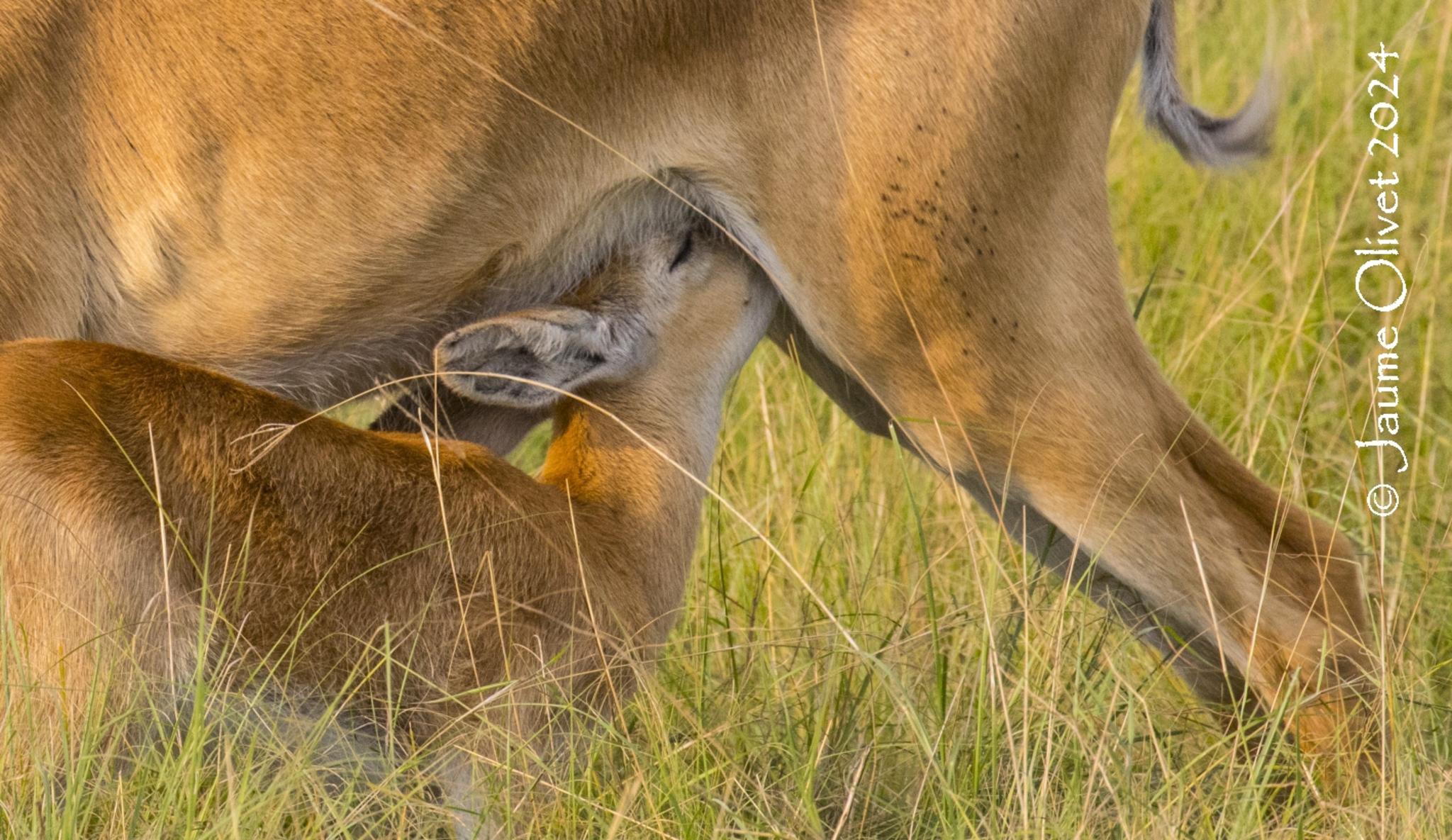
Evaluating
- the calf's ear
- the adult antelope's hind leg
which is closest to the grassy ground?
the adult antelope's hind leg

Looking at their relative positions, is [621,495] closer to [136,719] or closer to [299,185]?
[299,185]

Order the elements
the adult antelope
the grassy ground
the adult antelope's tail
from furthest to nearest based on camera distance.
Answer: the adult antelope's tail → the adult antelope → the grassy ground

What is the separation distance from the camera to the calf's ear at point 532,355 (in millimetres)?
3420

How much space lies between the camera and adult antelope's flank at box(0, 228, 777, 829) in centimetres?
280

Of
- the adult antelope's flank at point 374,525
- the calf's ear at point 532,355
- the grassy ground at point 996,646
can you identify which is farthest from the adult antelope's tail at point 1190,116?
the calf's ear at point 532,355

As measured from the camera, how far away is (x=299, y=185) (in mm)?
3352

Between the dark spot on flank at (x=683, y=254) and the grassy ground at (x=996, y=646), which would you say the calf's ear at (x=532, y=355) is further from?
the grassy ground at (x=996, y=646)

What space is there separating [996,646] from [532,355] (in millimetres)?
1047

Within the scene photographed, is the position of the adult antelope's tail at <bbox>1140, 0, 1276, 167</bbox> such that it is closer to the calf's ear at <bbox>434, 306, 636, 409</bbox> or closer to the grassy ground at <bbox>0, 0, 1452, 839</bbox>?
the grassy ground at <bbox>0, 0, 1452, 839</bbox>

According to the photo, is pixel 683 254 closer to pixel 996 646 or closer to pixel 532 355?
pixel 532 355

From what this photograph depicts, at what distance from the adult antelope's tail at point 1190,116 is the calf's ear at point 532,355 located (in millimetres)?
→ 1330

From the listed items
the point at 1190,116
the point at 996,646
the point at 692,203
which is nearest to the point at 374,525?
the point at 692,203

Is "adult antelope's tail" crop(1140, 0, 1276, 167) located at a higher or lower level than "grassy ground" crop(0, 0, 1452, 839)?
higher

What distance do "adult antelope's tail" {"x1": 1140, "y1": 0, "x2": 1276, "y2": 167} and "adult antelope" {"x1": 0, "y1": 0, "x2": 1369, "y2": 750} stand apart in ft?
1.36
